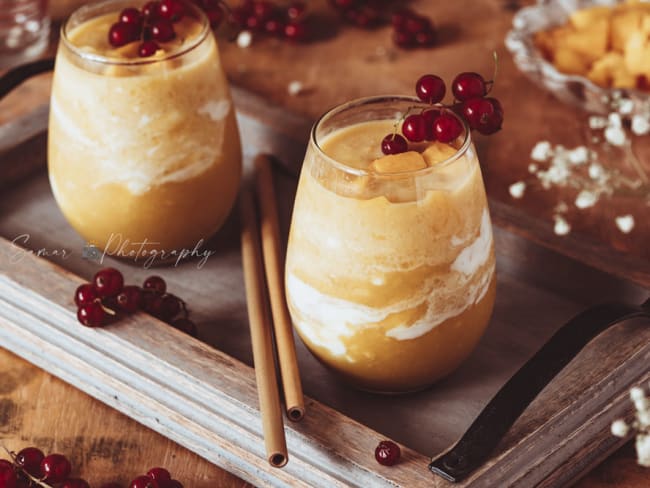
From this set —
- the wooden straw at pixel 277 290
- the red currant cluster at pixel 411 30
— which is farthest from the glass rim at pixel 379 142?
the red currant cluster at pixel 411 30

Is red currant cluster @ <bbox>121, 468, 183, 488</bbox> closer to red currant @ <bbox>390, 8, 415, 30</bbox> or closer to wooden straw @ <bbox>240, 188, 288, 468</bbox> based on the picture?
wooden straw @ <bbox>240, 188, 288, 468</bbox>

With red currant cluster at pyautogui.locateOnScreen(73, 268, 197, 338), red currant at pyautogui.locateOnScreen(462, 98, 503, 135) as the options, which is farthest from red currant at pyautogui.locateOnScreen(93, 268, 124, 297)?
red currant at pyautogui.locateOnScreen(462, 98, 503, 135)

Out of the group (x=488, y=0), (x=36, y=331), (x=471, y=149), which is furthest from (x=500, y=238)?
(x=488, y=0)

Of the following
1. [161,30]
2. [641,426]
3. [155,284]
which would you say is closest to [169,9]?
[161,30]

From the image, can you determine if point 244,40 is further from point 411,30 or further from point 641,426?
point 641,426

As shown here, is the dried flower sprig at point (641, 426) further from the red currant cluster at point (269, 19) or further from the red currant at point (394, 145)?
the red currant cluster at point (269, 19)

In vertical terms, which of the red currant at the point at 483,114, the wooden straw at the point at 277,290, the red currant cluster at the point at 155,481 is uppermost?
the red currant at the point at 483,114

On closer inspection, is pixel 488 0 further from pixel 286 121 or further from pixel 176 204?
pixel 176 204
